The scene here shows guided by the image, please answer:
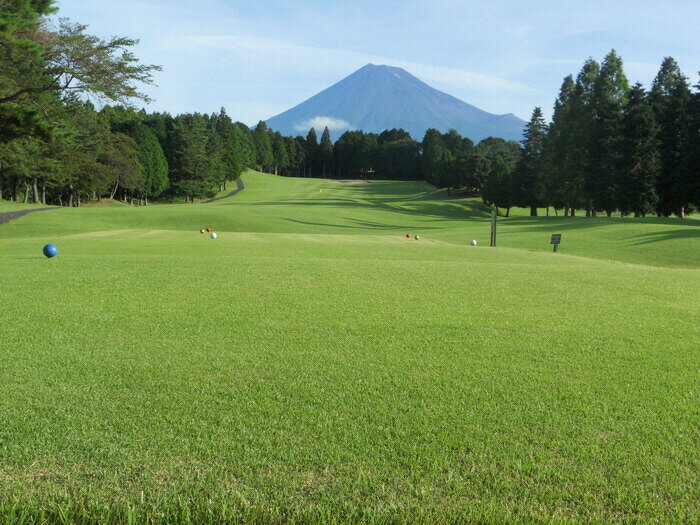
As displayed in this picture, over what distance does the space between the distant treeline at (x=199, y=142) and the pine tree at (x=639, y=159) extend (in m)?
0.09

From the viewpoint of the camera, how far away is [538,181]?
61.1 m

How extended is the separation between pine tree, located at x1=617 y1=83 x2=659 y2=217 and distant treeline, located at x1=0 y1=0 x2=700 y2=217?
9 cm

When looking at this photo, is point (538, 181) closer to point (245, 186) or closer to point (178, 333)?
point (245, 186)

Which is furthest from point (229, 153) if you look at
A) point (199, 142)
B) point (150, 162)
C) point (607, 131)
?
point (607, 131)

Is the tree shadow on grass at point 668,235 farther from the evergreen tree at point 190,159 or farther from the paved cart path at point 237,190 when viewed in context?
the evergreen tree at point 190,159

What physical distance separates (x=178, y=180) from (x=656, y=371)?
80.3 metres

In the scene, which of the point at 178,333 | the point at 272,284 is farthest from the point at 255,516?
the point at 272,284

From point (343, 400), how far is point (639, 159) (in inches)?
2002

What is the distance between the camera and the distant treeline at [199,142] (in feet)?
89.1

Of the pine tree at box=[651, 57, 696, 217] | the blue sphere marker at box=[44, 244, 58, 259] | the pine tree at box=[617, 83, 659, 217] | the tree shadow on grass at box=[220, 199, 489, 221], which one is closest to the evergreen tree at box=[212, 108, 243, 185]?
the tree shadow on grass at box=[220, 199, 489, 221]

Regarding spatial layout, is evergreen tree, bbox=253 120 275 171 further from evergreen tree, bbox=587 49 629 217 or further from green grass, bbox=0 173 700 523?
green grass, bbox=0 173 700 523

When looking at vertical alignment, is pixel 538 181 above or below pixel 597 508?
above

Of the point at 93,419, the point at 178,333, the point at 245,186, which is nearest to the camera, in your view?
the point at 93,419

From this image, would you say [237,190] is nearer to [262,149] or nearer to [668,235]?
[262,149]
